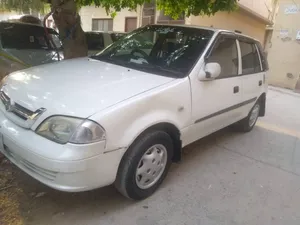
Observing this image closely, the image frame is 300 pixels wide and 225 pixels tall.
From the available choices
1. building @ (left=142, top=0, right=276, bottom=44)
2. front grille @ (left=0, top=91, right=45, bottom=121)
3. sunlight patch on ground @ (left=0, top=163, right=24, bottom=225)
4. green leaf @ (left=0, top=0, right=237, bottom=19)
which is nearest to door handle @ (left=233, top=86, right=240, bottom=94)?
green leaf @ (left=0, top=0, right=237, bottom=19)

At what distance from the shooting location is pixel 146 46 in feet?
11.9

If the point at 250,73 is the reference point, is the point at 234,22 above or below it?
above

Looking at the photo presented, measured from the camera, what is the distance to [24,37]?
6.37 metres

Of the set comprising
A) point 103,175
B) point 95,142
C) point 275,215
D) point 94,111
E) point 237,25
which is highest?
point 237,25

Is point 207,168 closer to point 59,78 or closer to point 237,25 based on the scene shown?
point 59,78

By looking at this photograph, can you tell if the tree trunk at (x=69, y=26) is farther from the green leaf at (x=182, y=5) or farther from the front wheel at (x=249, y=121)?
the front wheel at (x=249, y=121)

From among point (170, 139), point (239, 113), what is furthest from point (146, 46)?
point (239, 113)

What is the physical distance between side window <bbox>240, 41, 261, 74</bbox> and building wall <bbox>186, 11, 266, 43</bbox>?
6.50 metres

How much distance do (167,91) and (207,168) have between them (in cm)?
139

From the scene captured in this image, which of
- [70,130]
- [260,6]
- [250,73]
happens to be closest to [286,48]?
[260,6]

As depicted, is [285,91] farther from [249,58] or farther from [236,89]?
[236,89]

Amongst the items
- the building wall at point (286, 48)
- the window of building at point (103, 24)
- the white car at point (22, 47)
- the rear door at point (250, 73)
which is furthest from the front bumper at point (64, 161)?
the window of building at point (103, 24)

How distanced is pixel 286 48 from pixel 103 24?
939cm

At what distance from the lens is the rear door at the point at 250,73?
402 cm
